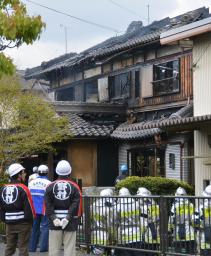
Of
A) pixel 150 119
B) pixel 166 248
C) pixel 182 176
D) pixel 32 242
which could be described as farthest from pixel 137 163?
pixel 166 248

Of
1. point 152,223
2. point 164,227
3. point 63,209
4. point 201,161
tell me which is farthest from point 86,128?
point 63,209

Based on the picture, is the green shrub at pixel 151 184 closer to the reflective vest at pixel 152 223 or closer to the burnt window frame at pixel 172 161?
the burnt window frame at pixel 172 161

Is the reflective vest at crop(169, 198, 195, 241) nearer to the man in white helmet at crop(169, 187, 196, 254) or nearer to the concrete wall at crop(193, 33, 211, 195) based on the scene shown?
the man in white helmet at crop(169, 187, 196, 254)

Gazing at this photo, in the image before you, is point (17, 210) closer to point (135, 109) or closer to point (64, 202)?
point (64, 202)

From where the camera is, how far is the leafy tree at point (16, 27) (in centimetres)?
962

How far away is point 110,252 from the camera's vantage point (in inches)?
479

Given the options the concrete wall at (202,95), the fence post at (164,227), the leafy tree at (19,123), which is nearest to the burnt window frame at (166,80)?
the concrete wall at (202,95)

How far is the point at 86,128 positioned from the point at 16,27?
14.8 meters

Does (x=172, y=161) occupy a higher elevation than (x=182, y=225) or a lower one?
higher

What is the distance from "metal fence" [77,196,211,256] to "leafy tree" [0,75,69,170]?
27.1 feet

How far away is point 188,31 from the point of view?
676 inches

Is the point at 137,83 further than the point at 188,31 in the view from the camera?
Yes

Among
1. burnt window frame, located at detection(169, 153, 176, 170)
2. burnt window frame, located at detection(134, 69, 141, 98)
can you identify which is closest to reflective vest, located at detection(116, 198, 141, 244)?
burnt window frame, located at detection(169, 153, 176, 170)

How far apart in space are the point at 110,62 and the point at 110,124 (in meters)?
3.00
